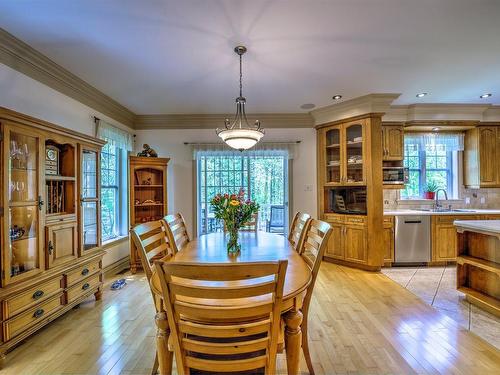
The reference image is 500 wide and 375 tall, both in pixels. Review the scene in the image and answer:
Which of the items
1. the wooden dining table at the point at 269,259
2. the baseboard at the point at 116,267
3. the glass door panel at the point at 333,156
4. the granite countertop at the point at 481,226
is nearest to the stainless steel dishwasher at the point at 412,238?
the granite countertop at the point at 481,226

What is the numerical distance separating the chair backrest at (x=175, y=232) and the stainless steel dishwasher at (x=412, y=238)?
10.6 ft

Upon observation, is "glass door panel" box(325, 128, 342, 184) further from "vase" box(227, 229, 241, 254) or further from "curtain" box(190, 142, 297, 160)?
"vase" box(227, 229, 241, 254)

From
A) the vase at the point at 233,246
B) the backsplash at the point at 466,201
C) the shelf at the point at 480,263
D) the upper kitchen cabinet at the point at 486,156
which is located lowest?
the shelf at the point at 480,263

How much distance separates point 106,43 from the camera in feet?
7.50

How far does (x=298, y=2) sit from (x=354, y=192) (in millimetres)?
3127

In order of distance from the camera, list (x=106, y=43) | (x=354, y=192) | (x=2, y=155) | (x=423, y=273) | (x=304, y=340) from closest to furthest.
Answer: (x=304, y=340) → (x=2, y=155) → (x=106, y=43) → (x=423, y=273) → (x=354, y=192)

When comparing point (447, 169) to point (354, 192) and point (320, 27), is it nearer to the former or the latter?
point (354, 192)

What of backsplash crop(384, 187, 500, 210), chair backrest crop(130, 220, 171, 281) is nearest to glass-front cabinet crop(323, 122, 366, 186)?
backsplash crop(384, 187, 500, 210)

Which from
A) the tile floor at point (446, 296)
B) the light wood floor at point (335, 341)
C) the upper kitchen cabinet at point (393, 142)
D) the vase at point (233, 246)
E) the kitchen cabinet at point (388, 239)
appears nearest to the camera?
the light wood floor at point (335, 341)

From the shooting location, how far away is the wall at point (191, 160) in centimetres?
455

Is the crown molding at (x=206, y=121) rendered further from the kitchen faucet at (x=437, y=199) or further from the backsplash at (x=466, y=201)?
the kitchen faucet at (x=437, y=199)

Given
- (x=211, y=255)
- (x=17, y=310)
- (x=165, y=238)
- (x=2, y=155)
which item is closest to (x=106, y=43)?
(x=2, y=155)

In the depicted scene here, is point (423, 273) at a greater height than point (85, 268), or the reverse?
point (85, 268)

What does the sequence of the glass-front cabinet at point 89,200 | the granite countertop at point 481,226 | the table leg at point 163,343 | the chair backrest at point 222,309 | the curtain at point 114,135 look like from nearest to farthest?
the chair backrest at point 222,309 → the table leg at point 163,343 → the granite countertop at point 481,226 → the glass-front cabinet at point 89,200 → the curtain at point 114,135
